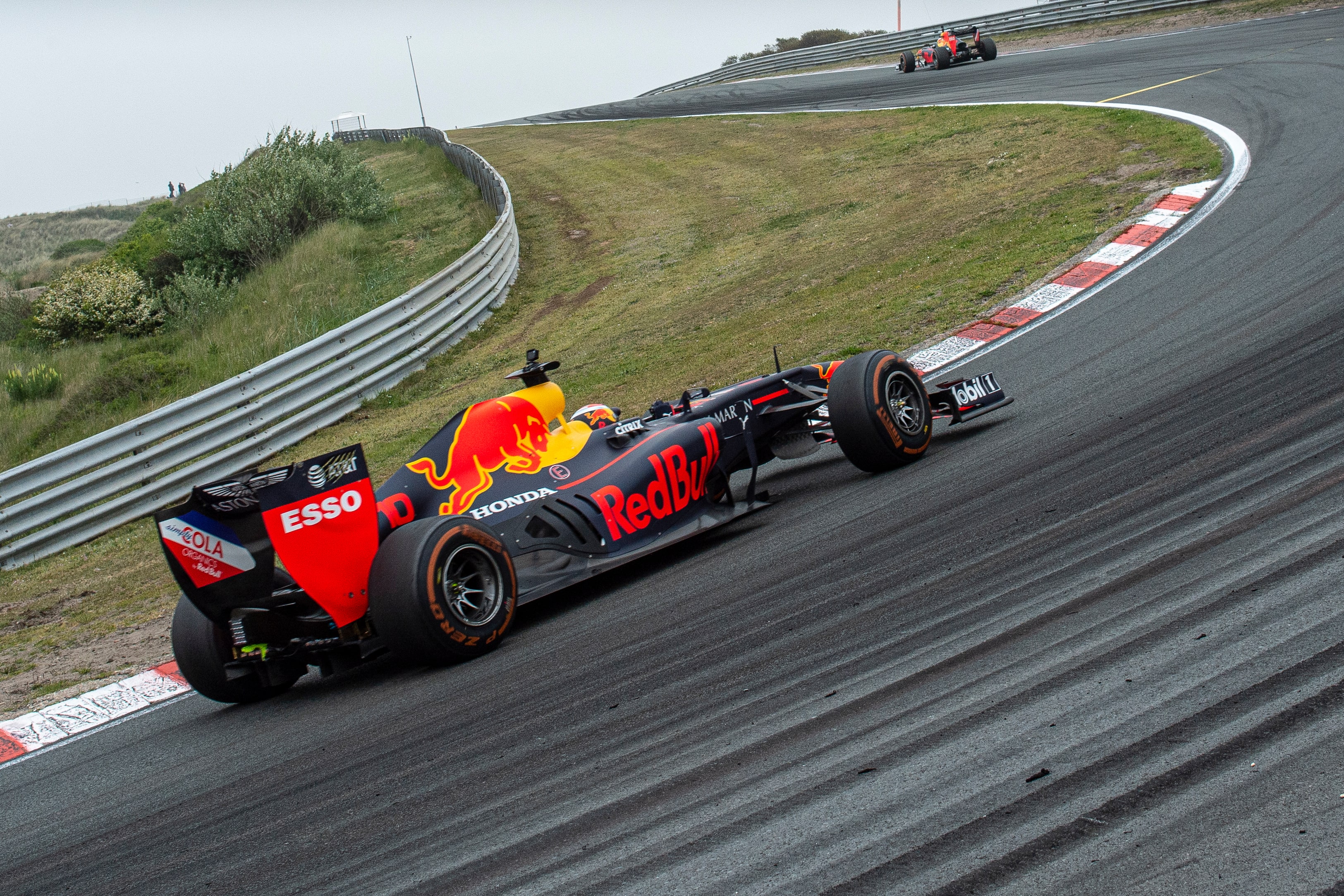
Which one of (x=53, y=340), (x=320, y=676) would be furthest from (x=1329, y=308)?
(x=53, y=340)

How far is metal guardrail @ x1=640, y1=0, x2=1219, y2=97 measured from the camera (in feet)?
100

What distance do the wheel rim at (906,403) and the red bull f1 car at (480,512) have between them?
12 millimetres

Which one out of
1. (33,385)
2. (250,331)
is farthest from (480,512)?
(250,331)

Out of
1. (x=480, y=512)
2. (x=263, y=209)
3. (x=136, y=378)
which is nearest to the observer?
(x=480, y=512)

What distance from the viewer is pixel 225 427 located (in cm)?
1189

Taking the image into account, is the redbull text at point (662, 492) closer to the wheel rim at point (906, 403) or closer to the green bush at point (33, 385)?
the wheel rim at point (906, 403)

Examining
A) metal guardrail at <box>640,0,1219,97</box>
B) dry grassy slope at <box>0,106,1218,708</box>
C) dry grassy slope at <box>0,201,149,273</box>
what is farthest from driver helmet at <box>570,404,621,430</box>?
dry grassy slope at <box>0,201,149,273</box>

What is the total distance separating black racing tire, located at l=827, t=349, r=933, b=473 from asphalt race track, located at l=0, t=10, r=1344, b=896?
0.18 m

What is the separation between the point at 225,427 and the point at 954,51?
23785mm

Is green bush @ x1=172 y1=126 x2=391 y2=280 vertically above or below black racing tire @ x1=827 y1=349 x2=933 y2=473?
above

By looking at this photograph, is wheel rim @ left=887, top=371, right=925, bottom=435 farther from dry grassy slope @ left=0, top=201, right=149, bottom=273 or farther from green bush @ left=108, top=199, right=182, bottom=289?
dry grassy slope @ left=0, top=201, right=149, bottom=273

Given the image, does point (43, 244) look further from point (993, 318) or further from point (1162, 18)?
point (993, 318)

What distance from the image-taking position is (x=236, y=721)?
17.9ft

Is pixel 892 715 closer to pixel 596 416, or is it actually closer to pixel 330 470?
pixel 330 470
